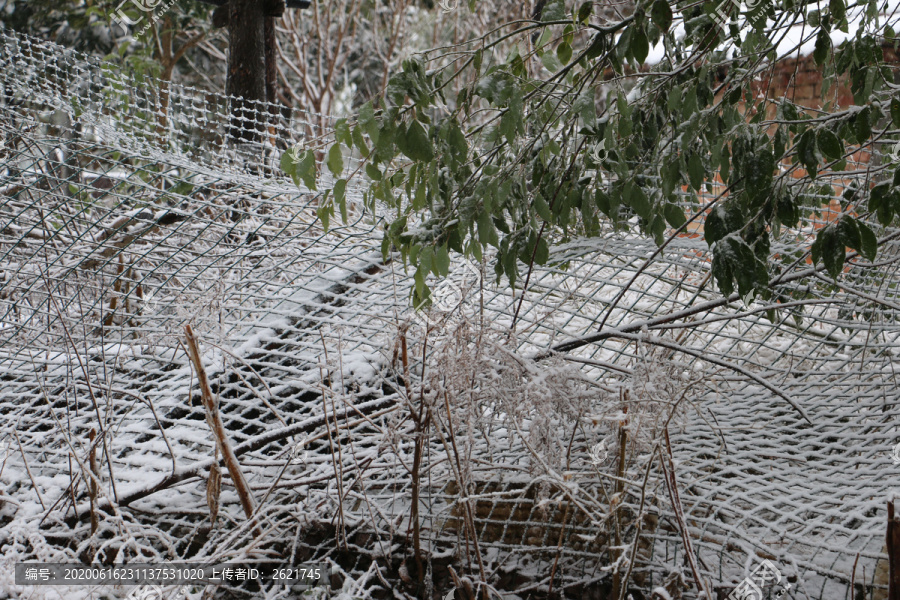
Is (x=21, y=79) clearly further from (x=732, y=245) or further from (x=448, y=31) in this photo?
(x=448, y=31)

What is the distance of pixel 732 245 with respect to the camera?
1.27 m

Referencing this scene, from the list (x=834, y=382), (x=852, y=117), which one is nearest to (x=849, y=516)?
(x=834, y=382)

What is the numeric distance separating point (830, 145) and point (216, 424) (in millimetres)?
1463

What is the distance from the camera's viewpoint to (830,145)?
3.98 ft

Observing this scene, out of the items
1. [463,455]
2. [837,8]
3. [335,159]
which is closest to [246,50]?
[335,159]

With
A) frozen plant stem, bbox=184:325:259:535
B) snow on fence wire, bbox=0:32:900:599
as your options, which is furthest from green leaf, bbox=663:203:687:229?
frozen plant stem, bbox=184:325:259:535

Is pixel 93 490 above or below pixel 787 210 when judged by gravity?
below

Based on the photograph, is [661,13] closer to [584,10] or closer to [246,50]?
[584,10]

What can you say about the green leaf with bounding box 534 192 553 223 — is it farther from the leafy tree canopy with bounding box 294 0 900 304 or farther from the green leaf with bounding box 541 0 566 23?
the green leaf with bounding box 541 0 566 23

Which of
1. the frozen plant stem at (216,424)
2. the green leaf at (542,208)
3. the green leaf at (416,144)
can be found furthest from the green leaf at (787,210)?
the frozen plant stem at (216,424)

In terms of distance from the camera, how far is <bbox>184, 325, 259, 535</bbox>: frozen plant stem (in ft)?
5.11

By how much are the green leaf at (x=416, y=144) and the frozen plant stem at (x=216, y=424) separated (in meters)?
0.68

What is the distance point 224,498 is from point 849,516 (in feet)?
5.28

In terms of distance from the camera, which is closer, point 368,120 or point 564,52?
point 368,120
